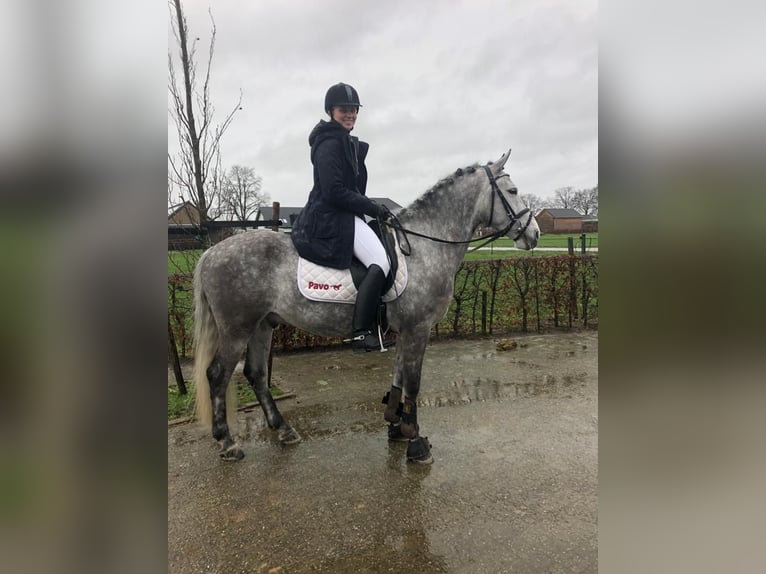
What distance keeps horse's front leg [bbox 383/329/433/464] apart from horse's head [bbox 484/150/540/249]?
1194mm

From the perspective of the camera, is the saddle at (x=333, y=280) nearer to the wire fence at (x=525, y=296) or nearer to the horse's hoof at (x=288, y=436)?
the horse's hoof at (x=288, y=436)

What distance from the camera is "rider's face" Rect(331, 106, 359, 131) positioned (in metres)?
3.61

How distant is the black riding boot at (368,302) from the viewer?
356 centimetres

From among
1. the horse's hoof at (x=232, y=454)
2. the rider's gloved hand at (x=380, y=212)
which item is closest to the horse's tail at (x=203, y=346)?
the horse's hoof at (x=232, y=454)

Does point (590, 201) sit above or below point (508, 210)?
below

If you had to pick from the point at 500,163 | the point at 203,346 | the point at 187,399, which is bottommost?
the point at 187,399

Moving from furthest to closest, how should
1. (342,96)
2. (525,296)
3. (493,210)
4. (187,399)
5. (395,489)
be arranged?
(525,296)
(187,399)
(493,210)
(342,96)
(395,489)

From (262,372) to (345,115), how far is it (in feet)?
8.11

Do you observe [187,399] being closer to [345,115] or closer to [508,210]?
[345,115]

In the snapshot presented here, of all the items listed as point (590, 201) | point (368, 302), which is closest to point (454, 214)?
point (368, 302)

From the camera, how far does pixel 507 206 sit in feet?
12.8
